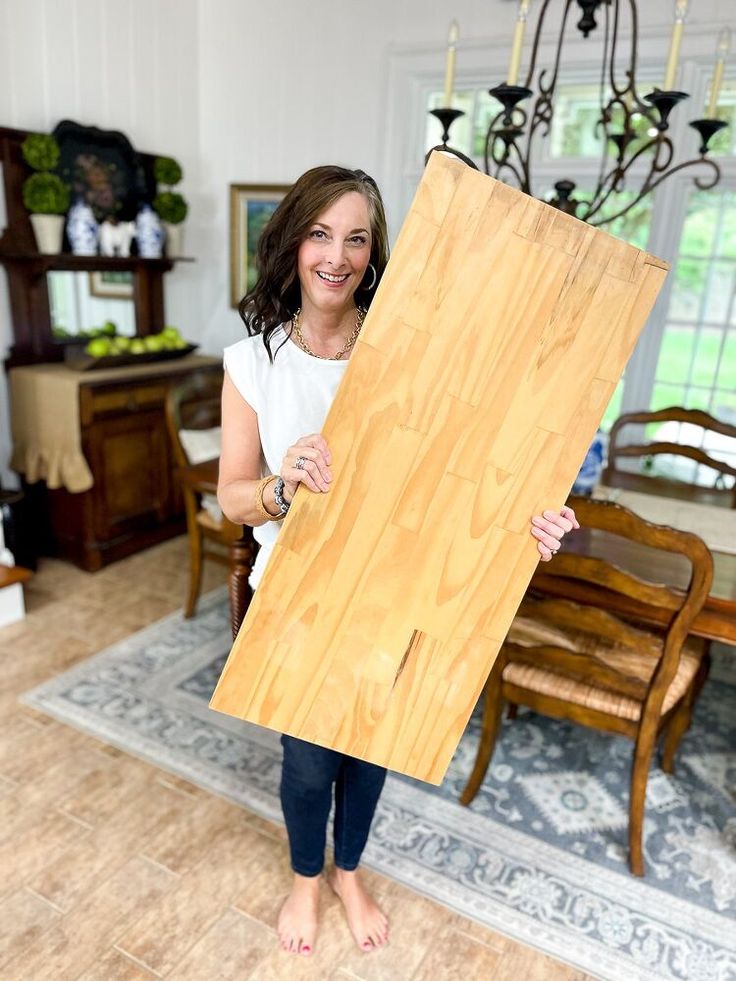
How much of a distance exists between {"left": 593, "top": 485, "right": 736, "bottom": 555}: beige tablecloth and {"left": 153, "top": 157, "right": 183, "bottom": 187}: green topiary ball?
2742 millimetres

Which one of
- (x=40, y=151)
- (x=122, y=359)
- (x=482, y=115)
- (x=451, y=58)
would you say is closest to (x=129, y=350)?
(x=122, y=359)

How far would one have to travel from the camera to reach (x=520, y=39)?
1789 millimetres

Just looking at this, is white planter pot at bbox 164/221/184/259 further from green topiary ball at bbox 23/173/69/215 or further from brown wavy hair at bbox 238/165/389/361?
brown wavy hair at bbox 238/165/389/361

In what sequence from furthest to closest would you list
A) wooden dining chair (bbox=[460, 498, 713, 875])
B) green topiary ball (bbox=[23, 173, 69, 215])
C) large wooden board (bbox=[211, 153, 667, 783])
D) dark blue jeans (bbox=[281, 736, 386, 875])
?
green topiary ball (bbox=[23, 173, 69, 215]) < wooden dining chair (bbox=[460, 498, 713, 875]) < dark blue jeans (bbox=[281, 736, 386, 875]) < large wooden board (bbox=[211, 153, 667, 783])

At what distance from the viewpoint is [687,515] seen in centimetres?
219

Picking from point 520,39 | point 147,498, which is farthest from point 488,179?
point 147,498

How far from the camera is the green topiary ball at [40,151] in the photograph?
3.08 meters

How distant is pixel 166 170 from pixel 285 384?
3.06 metres

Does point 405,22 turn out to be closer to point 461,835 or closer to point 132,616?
point 132,616

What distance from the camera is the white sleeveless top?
1206 mm

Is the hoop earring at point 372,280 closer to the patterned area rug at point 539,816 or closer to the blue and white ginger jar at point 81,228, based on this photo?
the patterned area rug at point 539,816

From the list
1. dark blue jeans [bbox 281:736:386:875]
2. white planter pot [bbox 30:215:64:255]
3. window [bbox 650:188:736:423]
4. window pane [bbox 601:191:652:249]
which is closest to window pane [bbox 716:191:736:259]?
window [bbox 650:188:736:423]

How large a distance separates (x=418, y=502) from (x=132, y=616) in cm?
224

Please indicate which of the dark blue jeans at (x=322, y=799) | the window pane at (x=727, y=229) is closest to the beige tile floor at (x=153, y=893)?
the dark blue jeans at (x=322, y=799)
